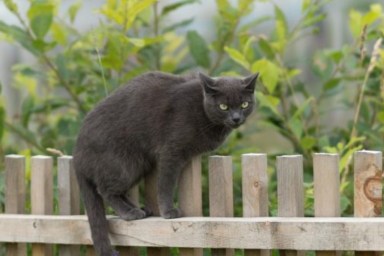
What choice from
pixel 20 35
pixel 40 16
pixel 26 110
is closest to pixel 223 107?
pixel 40 16

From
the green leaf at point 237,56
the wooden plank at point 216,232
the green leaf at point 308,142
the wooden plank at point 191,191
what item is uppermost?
the green leaf at point 237,56

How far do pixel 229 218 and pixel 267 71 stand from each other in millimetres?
1053

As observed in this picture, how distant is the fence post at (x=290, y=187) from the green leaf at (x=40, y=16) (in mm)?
1438

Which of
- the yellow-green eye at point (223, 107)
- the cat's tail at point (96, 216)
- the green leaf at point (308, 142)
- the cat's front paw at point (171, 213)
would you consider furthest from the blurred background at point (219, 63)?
the cat's front paw at point (171, 213)

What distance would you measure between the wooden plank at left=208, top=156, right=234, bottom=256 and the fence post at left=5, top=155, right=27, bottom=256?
89 centimetres

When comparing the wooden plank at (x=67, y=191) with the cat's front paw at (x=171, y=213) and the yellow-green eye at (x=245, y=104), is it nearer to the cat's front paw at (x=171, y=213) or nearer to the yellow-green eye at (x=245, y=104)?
the cat's front paw at (x=171, y=213)

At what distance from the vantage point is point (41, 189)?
3.95 meters

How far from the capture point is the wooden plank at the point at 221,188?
Answer: 11.8ft

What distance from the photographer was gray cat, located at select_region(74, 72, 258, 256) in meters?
3.61

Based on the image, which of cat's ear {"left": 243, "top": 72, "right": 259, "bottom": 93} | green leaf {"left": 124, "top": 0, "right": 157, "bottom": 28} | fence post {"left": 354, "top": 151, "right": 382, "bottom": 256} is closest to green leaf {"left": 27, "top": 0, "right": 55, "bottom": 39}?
green leaf {"left": 124, "top": 0, "right": 157, "bottom": 28}

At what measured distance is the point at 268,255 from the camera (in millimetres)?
3529

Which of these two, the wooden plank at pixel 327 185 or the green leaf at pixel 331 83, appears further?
the green leaf at pixel 331 83

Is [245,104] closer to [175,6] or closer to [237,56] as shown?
[237,56]

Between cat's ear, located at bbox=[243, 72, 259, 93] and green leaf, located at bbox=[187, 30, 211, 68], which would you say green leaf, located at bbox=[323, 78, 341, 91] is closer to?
green leaf, located at bbox=[187, 30, 211, 68]
